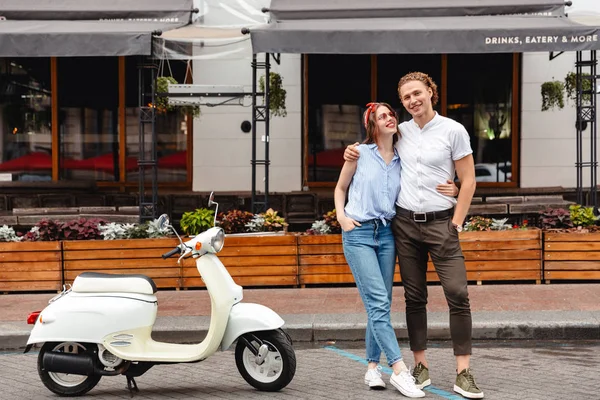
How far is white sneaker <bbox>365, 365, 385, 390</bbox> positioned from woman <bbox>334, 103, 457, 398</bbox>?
0.07 feet

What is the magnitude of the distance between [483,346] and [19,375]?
145 inches

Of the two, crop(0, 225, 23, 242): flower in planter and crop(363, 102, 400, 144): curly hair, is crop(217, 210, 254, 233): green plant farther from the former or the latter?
crop(363, 102, 400, 144): curly hair

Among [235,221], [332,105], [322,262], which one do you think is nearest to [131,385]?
[322,262]

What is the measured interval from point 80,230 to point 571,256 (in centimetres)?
544

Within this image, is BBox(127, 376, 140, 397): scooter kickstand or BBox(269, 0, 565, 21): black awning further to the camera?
BBox(269, 0, 565, 21): black awning

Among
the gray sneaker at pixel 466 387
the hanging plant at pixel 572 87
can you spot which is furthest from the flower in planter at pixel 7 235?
the hanging plant at pixel 572 87

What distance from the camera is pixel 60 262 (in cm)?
1004

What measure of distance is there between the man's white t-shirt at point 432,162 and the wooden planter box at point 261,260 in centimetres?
433

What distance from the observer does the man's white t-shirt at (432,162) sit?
5.62 meters

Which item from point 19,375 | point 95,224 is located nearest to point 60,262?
point 95,224

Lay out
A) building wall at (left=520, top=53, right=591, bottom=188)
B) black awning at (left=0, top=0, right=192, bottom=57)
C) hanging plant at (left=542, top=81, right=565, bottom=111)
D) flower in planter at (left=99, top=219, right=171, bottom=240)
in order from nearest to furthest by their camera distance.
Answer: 1. flower in planter at (left=99, top=219, right=171, bottom=240)
2. black awning at (left=0, top=0, right=192, bottom=57)
3. hanging plant at (left=542, top=81, right=565, bottom=111)
4. building wall at (left=520, top=53, right=591, bottom=188)

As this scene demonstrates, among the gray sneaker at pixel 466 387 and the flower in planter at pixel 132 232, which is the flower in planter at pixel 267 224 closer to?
the flower in planter at pixel 132 232

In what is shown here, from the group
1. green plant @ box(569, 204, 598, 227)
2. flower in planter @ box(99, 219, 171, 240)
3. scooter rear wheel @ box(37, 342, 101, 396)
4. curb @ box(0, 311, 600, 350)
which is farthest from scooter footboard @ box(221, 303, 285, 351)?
green plant @ box(569, 204, 598, 227)

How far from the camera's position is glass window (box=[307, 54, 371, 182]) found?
13.9 metres
